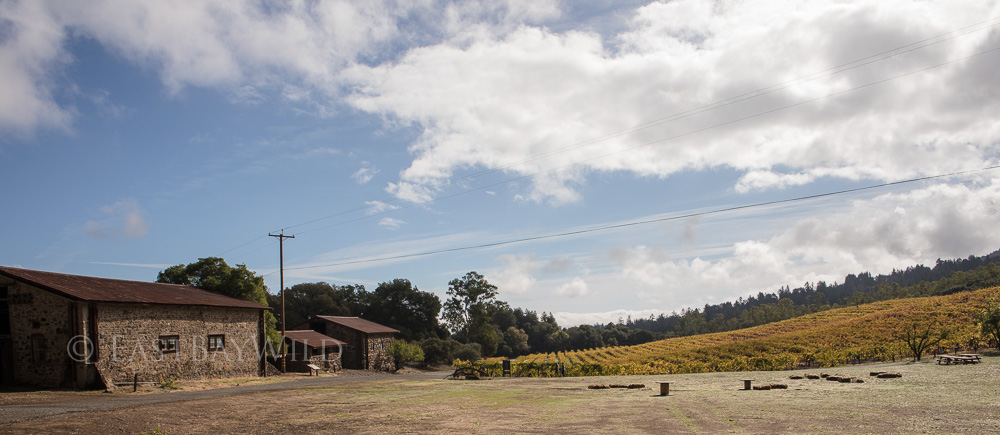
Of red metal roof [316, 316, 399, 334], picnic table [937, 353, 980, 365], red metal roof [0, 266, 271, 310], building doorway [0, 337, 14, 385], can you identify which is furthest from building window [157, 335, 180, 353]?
picnic table [937, 353, 980, 365]

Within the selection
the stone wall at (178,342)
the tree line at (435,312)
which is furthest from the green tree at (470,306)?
the stone wall at (178,342)

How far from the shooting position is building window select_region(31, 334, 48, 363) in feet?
78.2

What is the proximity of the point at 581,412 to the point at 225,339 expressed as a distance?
83.0 feet

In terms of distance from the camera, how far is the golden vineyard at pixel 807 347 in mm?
37562

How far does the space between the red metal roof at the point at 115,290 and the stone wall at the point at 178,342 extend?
1.36 ft

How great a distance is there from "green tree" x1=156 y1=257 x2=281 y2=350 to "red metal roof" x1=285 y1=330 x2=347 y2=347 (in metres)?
2.25

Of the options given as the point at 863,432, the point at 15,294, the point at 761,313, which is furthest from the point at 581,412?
the point at 761,313

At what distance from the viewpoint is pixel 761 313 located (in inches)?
4769

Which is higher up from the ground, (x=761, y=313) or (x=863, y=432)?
(x=863, y=432)

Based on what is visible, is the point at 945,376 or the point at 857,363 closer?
the point at 945,376

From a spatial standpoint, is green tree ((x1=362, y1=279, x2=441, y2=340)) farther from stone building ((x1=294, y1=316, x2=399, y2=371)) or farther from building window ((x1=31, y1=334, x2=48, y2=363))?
building window ((x1=31, y1=334, x2=48, y2=363))

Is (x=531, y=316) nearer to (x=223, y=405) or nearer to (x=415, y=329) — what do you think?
(x=415, y=329)

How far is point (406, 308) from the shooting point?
73.7 meters

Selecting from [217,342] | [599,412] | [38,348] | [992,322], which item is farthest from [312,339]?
[992,322]
